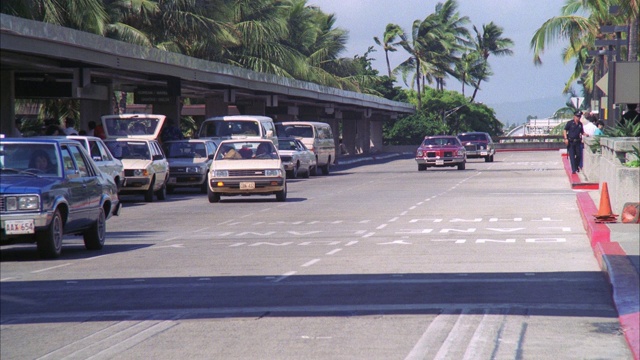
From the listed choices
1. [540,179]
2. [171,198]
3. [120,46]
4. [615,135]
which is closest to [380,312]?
[615,135]

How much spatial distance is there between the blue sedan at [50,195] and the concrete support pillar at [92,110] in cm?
2546

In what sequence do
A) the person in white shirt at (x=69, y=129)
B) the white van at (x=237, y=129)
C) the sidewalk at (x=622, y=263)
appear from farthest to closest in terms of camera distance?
the white van at (x=237, y=129), the person in white shirt at (x=69, y=129), the sidewalk at (x=622, y=263)

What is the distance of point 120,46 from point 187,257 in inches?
788

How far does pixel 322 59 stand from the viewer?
88.6 metres

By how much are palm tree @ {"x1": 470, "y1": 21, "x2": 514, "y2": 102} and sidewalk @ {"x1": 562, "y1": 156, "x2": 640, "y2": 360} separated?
102 metres

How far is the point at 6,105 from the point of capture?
35031mm

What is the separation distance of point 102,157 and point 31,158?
10.4 metres

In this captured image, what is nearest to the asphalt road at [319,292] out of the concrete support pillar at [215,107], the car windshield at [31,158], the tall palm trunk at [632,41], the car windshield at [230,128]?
the car windshield at [31,158]

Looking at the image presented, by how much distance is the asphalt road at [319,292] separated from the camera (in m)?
8.66

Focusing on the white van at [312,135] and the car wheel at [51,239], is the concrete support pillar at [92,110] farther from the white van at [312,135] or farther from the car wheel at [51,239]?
the car wheel at [51,239]

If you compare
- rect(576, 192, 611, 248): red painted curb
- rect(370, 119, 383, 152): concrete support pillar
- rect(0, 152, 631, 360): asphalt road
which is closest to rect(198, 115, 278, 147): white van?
rect(0, 152, 631, 360): asphalt road

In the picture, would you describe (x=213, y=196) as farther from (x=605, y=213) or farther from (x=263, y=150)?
(x=605, y=213)

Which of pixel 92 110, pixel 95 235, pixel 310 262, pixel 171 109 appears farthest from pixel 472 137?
pixel 310 262

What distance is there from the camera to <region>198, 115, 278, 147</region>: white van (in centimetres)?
3878
